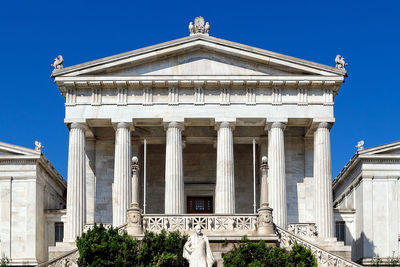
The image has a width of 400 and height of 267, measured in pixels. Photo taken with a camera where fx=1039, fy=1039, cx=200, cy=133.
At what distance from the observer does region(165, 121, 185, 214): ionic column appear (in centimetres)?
6712

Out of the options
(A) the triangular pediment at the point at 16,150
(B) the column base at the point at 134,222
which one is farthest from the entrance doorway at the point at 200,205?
(B) the column base at the point at 134,222

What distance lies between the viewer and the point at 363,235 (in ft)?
237

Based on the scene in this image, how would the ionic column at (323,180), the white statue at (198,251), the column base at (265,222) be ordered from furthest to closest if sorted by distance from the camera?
1. the ionic column at (323,180)
2. the column base at (265,222)
3. the white statue at (198,251)

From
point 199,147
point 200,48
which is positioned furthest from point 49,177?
point 200,48

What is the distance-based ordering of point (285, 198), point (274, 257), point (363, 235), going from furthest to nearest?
point (363, 235) → point (285, 198) → point (274, 257)

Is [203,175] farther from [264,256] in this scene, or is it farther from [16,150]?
[264,256]

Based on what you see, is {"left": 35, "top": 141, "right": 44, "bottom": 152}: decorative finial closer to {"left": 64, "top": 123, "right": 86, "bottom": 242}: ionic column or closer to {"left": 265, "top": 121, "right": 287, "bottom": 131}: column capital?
{"left": 64, "top": 123, "right": 86, "bottom": 242}: ionic column

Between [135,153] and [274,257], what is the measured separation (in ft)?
73.2

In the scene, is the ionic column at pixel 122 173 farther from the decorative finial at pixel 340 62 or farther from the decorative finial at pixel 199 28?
the decorative finial at pixel 340 62

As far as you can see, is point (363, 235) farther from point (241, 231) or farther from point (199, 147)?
point (241, 231)

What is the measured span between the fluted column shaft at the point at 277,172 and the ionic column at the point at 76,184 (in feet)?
40.4

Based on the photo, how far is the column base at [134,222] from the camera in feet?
181

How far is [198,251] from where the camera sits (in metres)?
50.2

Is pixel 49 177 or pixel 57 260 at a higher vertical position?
pixel 49 177
